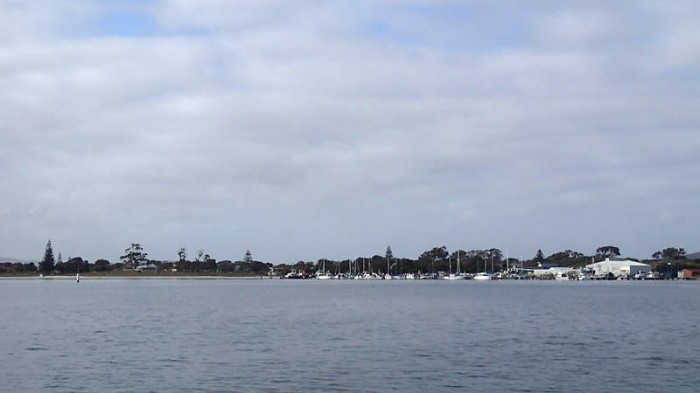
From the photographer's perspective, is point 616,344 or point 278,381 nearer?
point 278,381

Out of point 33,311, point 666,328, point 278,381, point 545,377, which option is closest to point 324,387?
point 278,381

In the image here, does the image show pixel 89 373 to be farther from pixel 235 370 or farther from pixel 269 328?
pixel 269 328

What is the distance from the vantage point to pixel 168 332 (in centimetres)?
5731

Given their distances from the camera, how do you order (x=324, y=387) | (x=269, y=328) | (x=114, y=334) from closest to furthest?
(x=324, y=387), (x=114, y=334), (x=269, y=328)

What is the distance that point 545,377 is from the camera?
3591 centimetres

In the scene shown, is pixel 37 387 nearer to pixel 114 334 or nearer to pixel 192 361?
pixel 192 361

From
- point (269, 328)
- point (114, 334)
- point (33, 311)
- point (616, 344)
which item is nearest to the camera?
point (616, 344)

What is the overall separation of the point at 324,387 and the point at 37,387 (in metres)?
11.7

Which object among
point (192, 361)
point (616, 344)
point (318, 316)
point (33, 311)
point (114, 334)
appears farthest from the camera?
point (33, 311)

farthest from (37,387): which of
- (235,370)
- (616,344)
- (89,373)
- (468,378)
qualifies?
(616,344)

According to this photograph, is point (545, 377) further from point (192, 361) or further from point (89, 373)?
point (89, 373)

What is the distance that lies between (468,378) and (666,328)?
104 ft

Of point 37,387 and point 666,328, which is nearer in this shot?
point 37,387

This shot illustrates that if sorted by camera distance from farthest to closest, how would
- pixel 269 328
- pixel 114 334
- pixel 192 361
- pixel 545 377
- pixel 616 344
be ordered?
pixel 269 328 → pixel 114 334 → pixel 616 344 → pixel 192 361 → pixel 545 377
